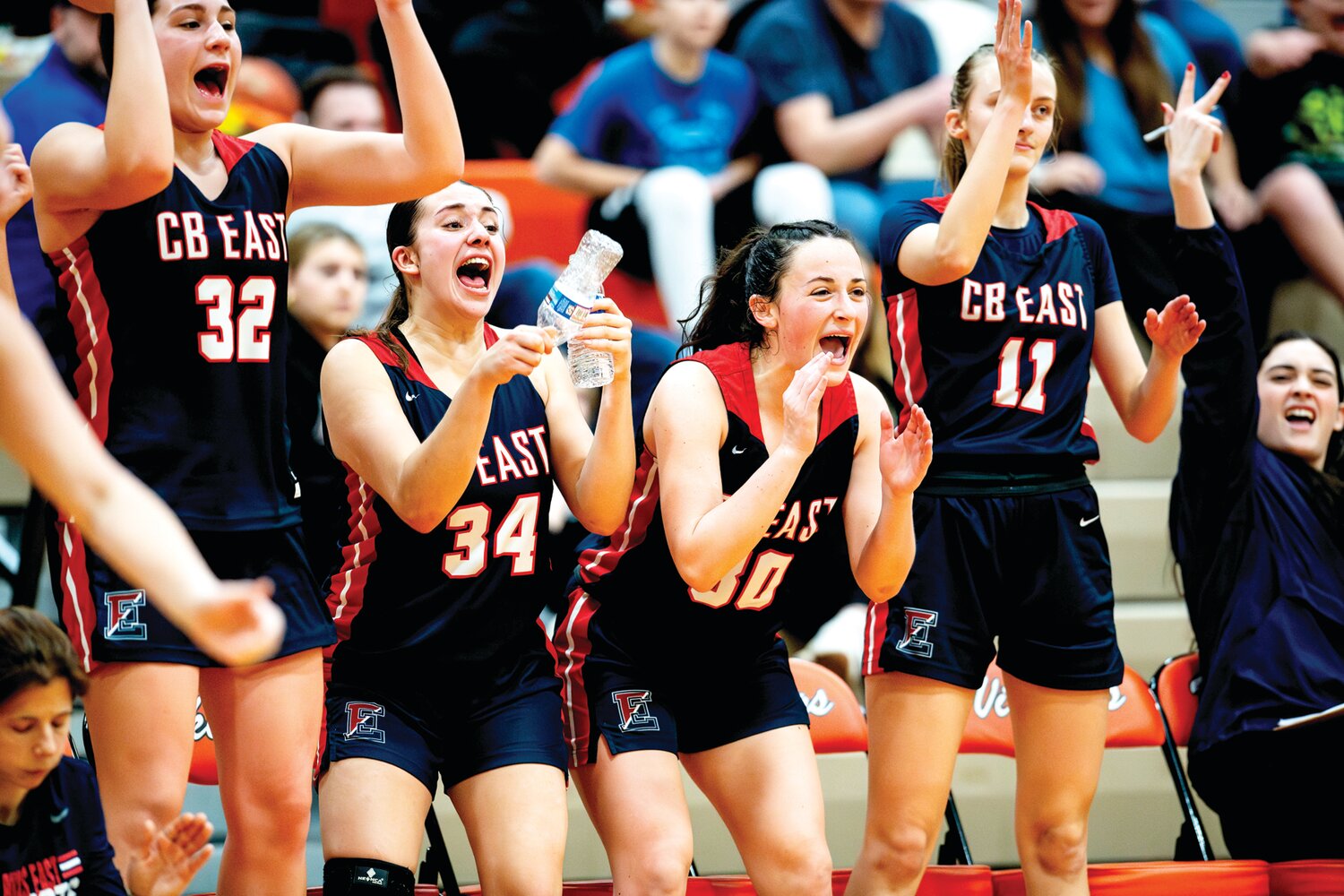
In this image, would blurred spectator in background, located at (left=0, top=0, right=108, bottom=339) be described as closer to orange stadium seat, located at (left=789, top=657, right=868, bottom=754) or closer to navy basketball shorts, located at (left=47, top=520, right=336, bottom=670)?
navy basketball shorts, located at (left=47, top=520, right=336, bottom=670)

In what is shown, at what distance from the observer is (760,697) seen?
338 centimetres

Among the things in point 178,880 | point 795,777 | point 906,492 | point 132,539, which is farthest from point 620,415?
point 132,539

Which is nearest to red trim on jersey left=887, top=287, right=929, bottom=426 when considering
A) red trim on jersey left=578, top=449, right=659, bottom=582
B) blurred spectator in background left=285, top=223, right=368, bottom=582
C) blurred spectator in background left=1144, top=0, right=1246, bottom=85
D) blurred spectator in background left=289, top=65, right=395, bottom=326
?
red trim on jersey left=578, top=449, right=659, bottom=582

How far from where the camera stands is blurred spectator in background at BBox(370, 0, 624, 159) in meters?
6.61

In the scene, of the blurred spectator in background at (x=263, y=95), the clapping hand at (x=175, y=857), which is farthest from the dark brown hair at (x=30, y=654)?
the blurred spectator in background at (x=263, y=95)

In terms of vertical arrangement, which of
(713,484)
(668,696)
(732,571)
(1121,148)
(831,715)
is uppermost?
(1121,148)

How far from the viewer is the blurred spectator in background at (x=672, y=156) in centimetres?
580

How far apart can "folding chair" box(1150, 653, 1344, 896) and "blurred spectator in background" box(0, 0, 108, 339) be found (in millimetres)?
3473

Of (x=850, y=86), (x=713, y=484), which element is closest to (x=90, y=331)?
(x=713, y=484)

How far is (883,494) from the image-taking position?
A: 3.25 m

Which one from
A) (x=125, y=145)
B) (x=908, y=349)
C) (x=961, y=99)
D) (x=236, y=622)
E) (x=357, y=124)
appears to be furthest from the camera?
(x=357, y=124)

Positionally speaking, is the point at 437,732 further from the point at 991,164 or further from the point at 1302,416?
the point at 1302,416

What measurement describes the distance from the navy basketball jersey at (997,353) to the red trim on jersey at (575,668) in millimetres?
889

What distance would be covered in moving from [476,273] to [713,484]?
73 cm
